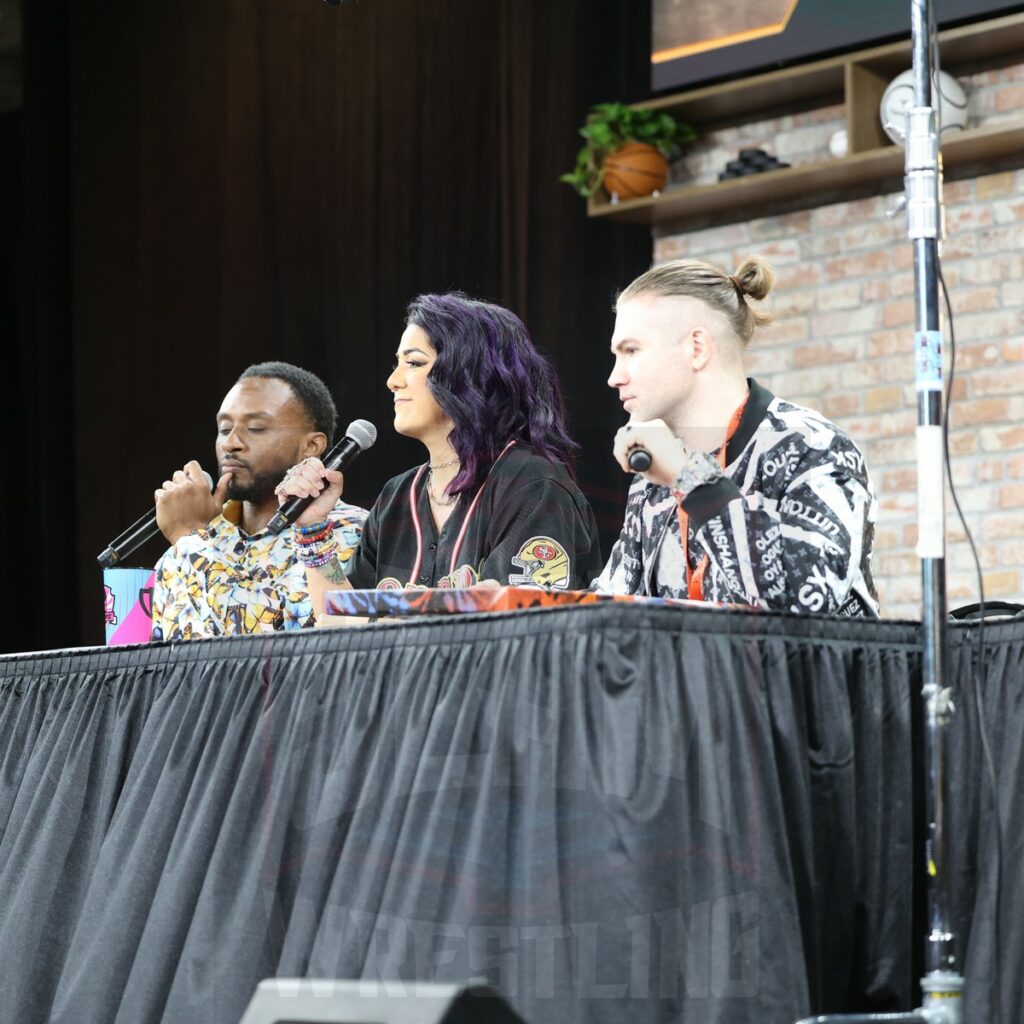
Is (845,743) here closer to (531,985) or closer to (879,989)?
(879,989)

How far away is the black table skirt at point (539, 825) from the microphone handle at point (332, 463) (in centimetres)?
76

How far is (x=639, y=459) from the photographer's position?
1858 millimetres

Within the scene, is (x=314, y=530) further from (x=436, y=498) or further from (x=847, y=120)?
(x=847, y=120)

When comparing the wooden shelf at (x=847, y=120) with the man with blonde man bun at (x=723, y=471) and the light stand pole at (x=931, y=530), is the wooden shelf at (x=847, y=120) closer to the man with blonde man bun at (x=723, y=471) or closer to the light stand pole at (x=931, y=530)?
the man with blonde man bun at (x=723, y=471)

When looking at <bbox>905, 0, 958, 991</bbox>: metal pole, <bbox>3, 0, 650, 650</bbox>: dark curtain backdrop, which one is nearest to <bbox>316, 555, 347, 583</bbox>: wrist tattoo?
<bbox>905, 0, 958, 991</bbox>: metal pole

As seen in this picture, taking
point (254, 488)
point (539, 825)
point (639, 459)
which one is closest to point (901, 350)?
point (254, 488)

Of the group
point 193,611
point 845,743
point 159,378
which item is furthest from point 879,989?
point 159,378

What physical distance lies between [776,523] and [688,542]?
0.22m

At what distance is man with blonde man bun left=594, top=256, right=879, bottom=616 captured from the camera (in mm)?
1944

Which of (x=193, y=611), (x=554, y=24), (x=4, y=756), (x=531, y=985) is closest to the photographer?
(x=531, y=985)

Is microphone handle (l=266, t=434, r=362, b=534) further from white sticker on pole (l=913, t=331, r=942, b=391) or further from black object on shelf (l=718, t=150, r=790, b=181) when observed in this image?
black object on shelf (l=718, t=150, r=790, b=181)

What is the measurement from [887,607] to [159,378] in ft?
6.33

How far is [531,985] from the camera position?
1.50 m

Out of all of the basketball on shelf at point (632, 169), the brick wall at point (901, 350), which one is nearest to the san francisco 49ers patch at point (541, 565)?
the brick wall at point (901, 350)
